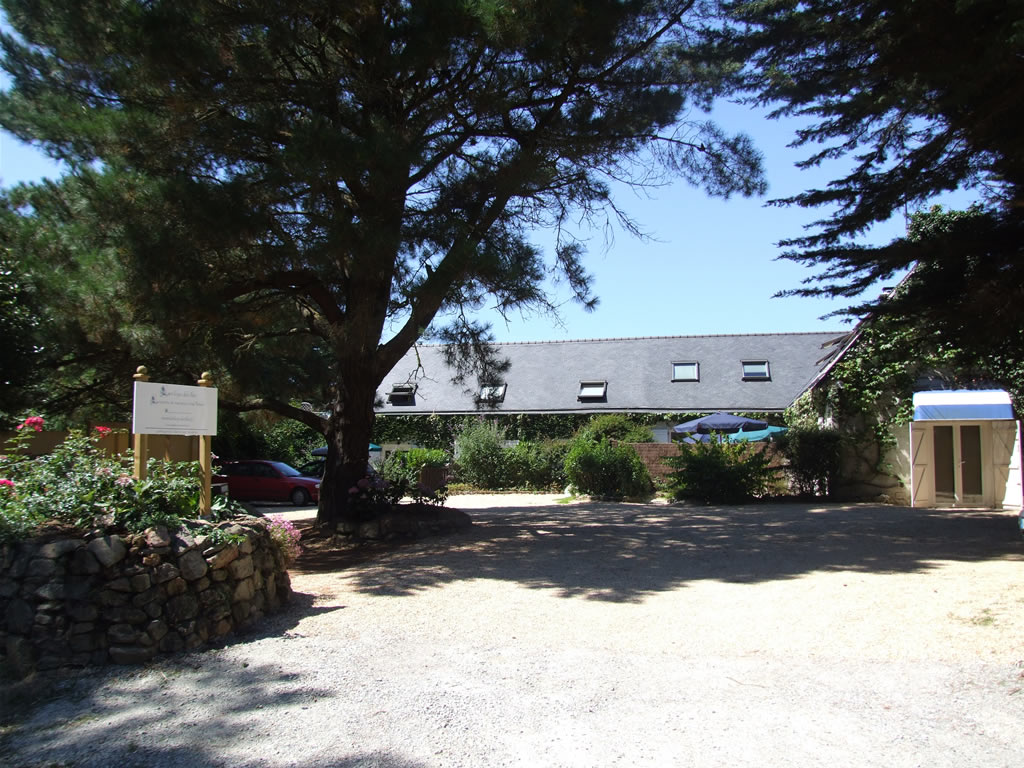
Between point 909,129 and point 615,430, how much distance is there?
15.2m

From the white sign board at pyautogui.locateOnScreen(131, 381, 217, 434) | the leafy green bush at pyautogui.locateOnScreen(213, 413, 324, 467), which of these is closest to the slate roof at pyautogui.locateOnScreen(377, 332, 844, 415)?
the leafy green bush at pyautogui.locateOnScreen(213, 413, 324, 467)

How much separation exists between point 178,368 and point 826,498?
13217 mm

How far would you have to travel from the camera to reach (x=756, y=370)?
2811cm

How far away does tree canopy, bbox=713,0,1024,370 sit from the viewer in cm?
803

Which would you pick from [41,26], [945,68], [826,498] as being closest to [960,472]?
[826,498]

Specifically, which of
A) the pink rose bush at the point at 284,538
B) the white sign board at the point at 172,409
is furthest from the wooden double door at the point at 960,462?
the white sign board at the point at 172,409

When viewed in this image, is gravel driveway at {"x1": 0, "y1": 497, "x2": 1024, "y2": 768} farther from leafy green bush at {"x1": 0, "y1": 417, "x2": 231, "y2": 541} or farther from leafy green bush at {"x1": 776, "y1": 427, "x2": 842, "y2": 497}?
leafy green bush at {"x1": 776, "y1": 427, "x2": 842, "y2": 497}

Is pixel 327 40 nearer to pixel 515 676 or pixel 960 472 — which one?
pixel 515 676

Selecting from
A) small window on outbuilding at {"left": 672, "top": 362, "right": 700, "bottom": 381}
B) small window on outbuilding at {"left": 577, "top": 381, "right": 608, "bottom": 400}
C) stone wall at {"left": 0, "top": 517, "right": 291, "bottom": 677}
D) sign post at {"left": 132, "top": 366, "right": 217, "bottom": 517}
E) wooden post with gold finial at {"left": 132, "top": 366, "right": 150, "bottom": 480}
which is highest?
small window on outbuilding at {"left": 672, "top": 362, "right": 700, "bottom": 381}

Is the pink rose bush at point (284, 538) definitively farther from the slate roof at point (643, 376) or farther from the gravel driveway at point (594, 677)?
the slate roof at point (643, 376)

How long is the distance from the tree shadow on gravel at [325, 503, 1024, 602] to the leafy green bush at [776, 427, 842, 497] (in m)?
3.02

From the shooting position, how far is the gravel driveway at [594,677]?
3926 millimetres

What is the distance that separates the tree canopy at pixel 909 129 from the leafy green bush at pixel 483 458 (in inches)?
493

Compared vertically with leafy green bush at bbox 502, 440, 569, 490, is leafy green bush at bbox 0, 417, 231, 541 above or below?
above
